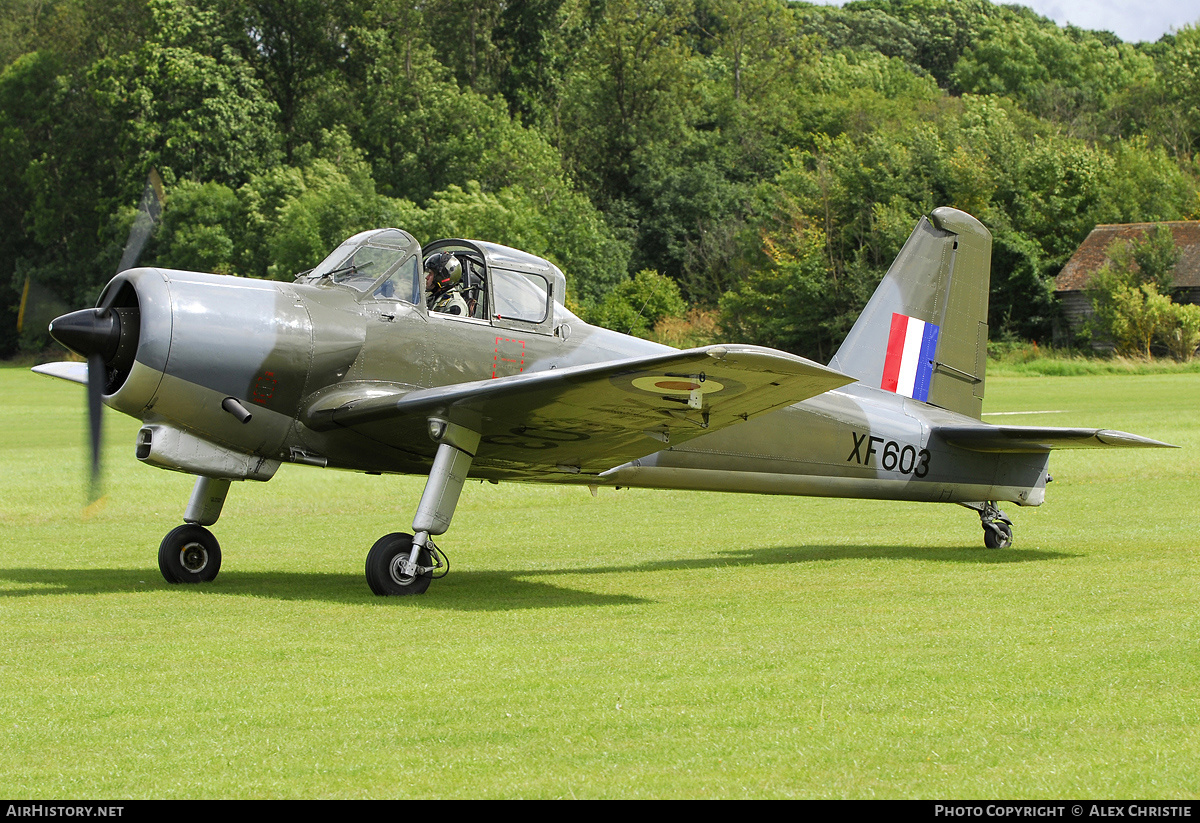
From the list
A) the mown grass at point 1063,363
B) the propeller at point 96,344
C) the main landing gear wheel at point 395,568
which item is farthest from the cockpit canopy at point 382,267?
the mown grass at point 1063,363

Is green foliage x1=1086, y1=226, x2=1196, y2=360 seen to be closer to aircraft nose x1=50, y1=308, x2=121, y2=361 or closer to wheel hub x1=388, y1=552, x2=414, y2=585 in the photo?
wheel hub x1=388, y1=552, x2=414, y2=585

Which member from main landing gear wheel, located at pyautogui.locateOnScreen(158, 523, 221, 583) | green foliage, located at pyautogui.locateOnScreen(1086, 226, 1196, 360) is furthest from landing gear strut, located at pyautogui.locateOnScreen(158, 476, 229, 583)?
green foliage, located at pyautogui.locateOnScreen(1086, 226, 1196, 360)

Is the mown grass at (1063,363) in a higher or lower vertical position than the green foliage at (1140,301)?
lower

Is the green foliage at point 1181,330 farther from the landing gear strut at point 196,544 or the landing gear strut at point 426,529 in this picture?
the landing gear strut at point 196,544

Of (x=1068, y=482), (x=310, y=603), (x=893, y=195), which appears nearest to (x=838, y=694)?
(x=310, y=603)

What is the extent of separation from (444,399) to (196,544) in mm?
2983

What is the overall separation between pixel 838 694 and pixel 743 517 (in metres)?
10.6

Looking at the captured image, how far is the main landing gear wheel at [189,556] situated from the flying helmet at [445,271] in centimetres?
291

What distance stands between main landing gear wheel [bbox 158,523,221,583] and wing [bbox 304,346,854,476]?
1.76 m

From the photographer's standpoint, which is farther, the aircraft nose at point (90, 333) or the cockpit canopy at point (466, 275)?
the cockpit canopy at point (466, 275)

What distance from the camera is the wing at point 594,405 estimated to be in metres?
7.94

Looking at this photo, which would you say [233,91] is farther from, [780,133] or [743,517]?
[743,517]

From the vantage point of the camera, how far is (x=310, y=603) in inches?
357

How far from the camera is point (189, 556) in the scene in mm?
10336
